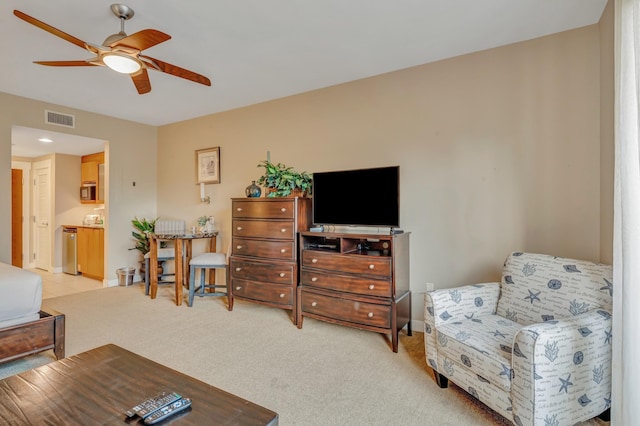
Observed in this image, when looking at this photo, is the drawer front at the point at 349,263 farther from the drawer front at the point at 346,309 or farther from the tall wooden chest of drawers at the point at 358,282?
the drawer front at the point at 346,309

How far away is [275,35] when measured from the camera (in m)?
2.59

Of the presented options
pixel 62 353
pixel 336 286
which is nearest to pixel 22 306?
pixel 62 353

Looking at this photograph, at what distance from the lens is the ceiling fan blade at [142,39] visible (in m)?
1.93

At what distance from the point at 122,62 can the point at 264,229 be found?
188 cm

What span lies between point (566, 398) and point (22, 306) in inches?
137

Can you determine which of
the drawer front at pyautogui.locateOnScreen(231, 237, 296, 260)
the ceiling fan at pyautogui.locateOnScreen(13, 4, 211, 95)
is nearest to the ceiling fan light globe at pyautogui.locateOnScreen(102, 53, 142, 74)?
the ceiling fan at pyautogui.locateOnScreen(13, 4, 211, 95)

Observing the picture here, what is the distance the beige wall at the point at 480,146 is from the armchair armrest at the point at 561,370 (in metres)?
1.05

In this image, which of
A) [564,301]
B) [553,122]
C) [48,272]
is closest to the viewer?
[564,301]

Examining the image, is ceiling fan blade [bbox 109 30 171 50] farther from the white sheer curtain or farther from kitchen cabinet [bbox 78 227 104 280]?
kitchen cabinet [bbox 78 227 104 280]

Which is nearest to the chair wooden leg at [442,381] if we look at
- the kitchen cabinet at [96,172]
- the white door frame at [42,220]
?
the kitchen cabinet at [96,172]

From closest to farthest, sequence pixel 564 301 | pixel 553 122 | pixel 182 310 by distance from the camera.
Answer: pixel 564 301
pixel 553 122
pixel 182 310

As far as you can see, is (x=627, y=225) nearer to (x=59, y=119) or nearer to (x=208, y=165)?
(x=208, y=165)

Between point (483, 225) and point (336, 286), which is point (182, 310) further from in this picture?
point (483, 225)

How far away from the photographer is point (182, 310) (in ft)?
12.2
